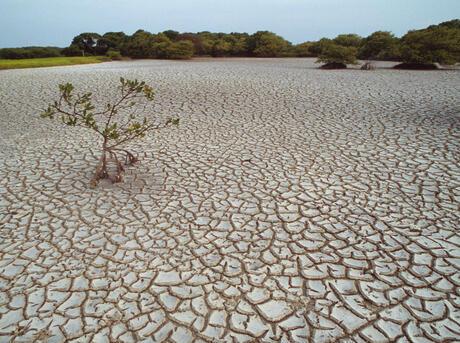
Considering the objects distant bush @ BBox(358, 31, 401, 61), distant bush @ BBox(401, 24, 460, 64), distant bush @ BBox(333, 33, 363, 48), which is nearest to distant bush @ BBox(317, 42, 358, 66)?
distant bush @ BBox(401, 24, 460, 64)

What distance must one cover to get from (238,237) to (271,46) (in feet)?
69.5

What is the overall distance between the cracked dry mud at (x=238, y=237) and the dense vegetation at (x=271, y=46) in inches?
354

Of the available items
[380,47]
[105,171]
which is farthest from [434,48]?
[105,171]

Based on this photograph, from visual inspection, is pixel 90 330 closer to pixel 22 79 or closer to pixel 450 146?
pixel 450 146

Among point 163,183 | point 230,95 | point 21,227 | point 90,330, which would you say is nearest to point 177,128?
point 163,183

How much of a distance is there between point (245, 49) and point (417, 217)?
867 inches

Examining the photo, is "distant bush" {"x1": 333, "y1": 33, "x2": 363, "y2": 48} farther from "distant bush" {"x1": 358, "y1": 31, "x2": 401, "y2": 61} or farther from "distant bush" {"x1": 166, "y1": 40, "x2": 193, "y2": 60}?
"distant bush" {"x1": 166, "y1": 40, "x2": 193, "y2": 60}

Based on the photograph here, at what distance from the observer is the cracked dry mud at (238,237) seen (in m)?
1.82

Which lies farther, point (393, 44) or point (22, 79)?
point (393, 44)

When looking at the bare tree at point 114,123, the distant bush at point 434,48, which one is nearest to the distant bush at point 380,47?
the distant bush at point 434,48

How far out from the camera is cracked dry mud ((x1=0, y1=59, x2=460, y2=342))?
182cm

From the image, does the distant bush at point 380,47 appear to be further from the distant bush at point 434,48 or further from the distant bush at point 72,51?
the distant bush at point 72,51

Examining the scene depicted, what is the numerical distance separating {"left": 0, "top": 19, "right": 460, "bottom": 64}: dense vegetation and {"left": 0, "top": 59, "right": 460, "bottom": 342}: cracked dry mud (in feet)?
29.5

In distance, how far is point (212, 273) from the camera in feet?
7.13
